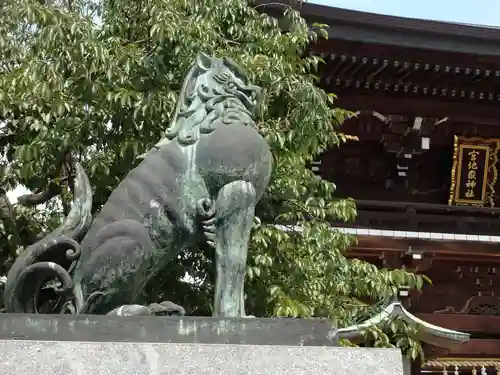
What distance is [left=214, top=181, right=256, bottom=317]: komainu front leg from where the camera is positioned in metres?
3.22

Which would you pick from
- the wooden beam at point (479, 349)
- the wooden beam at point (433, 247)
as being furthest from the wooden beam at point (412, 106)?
the wooden beam at point (479, 349)

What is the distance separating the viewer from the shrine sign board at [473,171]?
1077 cm

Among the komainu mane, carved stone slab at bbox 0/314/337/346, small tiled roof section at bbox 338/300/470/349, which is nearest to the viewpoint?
carved stone slab at bbox 0/314/337/346

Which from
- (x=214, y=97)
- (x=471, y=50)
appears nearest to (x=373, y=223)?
(x=471, y=50)

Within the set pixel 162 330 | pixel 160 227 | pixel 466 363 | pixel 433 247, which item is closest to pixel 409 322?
pixel 433 247

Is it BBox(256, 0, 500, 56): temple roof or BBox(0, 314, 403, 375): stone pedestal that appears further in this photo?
BBox(256, 0, 500, 56): temple roof

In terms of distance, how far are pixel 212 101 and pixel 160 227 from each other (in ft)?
2.10

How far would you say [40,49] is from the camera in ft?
18.2

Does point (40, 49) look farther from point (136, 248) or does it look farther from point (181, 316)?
point (181, 316)

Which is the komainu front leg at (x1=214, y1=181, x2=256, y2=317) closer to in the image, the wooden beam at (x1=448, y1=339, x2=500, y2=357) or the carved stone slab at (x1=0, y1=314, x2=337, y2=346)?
the carved stone slab at (x1=0, y1=314, x2=337, y2=346)

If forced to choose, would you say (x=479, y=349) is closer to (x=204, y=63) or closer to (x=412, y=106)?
(x=412, y=106)

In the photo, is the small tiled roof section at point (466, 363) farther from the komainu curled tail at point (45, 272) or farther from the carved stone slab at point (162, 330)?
the komainu curled tail at point (45, 272)

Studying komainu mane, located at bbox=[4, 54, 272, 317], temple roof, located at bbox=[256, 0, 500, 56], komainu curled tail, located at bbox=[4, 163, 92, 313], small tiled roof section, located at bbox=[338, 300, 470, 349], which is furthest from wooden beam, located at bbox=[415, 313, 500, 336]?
komainu curled tail, located at bbox=[4, 163, 92, 313]

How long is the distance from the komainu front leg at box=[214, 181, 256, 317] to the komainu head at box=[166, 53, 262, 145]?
1.02 feet
